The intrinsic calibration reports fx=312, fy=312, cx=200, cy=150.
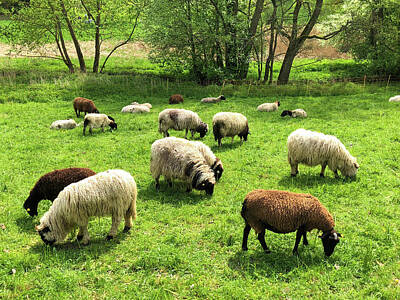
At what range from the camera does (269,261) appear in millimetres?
A: 5516

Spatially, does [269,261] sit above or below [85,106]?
below

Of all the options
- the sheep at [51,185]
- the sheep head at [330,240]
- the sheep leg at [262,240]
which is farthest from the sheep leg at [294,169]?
the sheep at [51,185]

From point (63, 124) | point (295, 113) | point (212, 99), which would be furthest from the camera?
point (212, 99)

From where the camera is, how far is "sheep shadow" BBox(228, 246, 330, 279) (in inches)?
206

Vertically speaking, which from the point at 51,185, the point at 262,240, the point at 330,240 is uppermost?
the point at 51,185

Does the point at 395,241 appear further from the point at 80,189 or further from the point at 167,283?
the point at 80,189

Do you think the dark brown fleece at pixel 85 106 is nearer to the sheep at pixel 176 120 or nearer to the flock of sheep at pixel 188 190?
the sheep at pixel 176 120

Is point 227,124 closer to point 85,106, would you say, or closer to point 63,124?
point 63,124

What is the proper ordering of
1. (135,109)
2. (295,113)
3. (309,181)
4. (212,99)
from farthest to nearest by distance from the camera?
1. (212,99)
2. (135,109)
3. (295,113)
4. (309,181)

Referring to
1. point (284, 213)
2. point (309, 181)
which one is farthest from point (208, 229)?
point (309, 181)

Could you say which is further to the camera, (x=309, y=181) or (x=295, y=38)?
(x=295, y=38)

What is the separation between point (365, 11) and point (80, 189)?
2959cm

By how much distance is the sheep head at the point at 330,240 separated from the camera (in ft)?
17.5

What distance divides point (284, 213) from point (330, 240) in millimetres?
929
